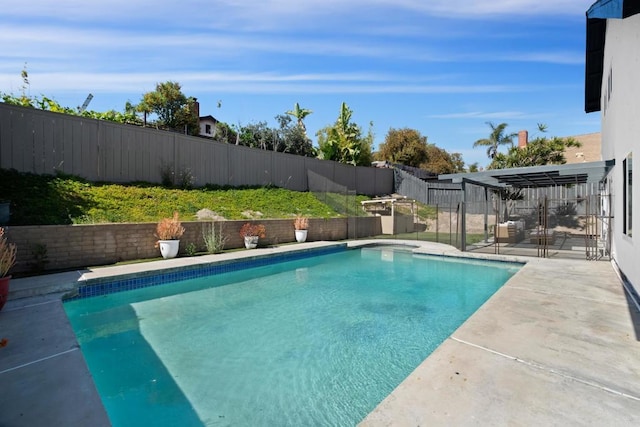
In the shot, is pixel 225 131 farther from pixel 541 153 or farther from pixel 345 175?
pixel 541 153

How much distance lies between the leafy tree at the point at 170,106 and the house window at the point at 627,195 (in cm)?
2317

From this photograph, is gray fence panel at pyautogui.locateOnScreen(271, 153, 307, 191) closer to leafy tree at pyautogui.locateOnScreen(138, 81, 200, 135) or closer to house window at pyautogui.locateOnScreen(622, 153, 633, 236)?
leafy tree at pyautogui.locateOnScreen(138, 81, 200, 135)

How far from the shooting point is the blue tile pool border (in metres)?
6.21

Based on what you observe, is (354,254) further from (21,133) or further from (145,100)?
(145,100)

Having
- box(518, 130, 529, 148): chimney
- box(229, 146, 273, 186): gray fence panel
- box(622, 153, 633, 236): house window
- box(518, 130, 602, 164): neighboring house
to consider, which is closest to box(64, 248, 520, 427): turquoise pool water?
box(622, 153, 633, 236): house window

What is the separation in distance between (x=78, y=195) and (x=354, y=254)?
8347mm

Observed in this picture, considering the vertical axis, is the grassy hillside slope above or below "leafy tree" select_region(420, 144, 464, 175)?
below

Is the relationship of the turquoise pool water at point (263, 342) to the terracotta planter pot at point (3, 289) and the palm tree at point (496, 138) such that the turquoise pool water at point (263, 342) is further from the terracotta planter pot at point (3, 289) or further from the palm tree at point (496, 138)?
the palm tree at point (496, 138)

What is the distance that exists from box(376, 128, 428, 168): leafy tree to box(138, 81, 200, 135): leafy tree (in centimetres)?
1646

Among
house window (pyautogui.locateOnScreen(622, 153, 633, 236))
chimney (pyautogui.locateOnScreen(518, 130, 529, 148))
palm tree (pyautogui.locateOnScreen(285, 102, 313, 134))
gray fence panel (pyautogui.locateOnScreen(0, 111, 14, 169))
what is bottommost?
house window (pyautogui.locateOnScreen(622, 153, 633, 236))

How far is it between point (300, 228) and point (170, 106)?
56.1 ft

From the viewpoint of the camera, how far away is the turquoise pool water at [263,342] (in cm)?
295

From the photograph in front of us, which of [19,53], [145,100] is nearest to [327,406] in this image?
[19,53]

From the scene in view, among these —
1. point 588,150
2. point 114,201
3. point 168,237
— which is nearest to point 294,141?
point 114,201
